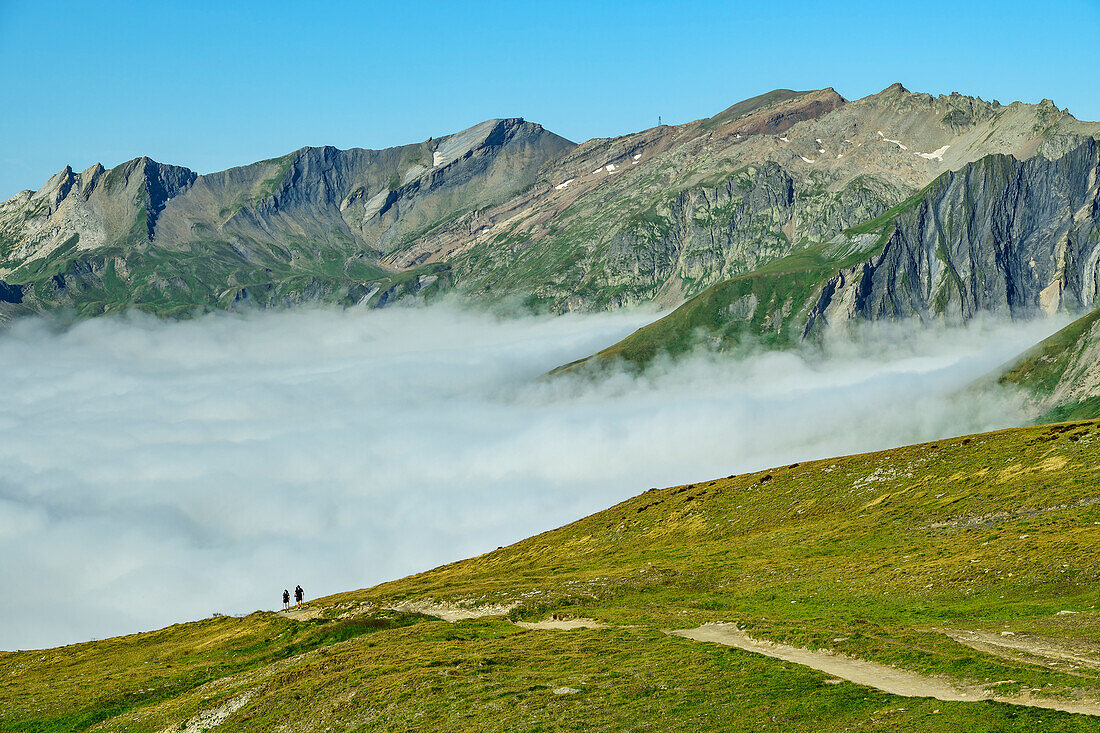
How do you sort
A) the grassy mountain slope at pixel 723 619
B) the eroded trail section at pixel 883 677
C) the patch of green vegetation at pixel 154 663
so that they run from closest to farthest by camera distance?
the eroded trail section at pixel 883 677, the grassy mountain slope at pixel 723 619, the patch of green vegetation at pixel 154 663

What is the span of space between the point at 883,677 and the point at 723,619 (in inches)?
903

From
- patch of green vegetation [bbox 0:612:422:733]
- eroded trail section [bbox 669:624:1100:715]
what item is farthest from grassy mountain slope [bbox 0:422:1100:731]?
eroded trail section [bbox 669:624:1100:715]

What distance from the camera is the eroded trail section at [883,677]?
42.8 m

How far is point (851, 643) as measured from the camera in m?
57.8

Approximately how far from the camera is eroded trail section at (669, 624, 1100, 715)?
1684 inches

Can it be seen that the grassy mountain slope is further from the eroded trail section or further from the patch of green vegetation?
the eroded trail section

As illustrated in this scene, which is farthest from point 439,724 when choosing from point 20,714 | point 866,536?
point 866,536

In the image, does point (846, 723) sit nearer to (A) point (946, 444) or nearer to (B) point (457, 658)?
(B) point (457, 658)

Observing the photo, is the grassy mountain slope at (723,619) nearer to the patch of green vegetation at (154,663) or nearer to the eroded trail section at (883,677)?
the patch of green vegetation at (154,663)

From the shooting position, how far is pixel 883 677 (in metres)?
51.0

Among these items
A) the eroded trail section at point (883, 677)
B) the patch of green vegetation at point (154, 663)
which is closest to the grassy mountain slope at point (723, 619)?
the patch of green vegetation at point (154, 663)

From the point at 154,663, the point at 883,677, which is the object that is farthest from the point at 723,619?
the point at 154,663

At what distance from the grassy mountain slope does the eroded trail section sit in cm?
114

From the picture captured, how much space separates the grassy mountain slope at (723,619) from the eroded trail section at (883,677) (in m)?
1.14
